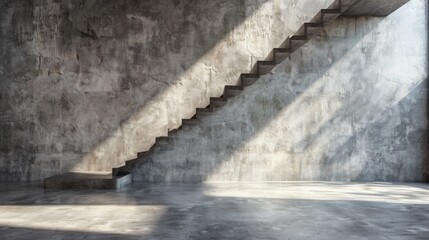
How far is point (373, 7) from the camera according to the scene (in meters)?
12.3

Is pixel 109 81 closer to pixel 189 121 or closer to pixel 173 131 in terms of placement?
pixel 173 131

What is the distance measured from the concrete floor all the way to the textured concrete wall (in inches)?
74.6

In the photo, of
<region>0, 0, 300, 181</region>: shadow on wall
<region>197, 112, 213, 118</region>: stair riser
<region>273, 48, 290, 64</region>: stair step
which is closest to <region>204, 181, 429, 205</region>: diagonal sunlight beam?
<region>197, 112, 213, 118</region>: stair riser

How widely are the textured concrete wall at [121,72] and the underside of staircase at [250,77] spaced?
697 millimetres

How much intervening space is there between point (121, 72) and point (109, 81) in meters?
0.45

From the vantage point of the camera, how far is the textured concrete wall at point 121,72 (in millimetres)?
13195

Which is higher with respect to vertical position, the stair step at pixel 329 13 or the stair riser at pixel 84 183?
the stair step at pixel 329 13

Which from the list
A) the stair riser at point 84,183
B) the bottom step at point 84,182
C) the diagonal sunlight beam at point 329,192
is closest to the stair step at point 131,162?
the bottom step at point 84,182

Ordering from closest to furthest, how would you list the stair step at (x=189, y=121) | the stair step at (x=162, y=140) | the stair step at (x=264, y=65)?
the stair step at (x=264, y=65), the stair step at (x=189, y=121), the stair step at (x=162, y=140)

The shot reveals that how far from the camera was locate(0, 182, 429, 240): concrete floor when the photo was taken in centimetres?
640

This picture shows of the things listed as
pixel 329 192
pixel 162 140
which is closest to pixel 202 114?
pixel 162 140

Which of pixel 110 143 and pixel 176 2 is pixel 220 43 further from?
pixel 110 143

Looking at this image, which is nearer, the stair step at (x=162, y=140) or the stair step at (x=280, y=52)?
the stair step at (x=280, y=52)

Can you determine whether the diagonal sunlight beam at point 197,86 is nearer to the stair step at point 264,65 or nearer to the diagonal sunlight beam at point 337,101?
the diagonal sunlight beam at point 337,101
